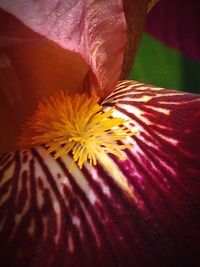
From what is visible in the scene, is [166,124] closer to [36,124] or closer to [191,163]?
[191,163]

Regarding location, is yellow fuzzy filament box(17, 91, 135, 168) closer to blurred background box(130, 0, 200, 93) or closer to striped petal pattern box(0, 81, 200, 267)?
striped petal pattern box(0, 81, 200, 267)

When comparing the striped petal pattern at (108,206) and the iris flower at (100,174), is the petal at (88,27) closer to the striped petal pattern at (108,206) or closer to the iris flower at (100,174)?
the iris flower at (100,174)

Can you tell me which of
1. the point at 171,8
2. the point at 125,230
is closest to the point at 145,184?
the point at 125,230

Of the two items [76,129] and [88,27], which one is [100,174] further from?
[88,27]

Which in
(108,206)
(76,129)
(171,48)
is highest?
(171,48)

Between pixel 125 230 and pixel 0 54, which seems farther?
pixel 0 54

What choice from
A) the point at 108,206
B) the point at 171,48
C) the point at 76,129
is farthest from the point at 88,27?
the point at 171,48

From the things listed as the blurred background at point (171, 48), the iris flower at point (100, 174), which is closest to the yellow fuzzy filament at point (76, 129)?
the iris flower at point (100, 174)
